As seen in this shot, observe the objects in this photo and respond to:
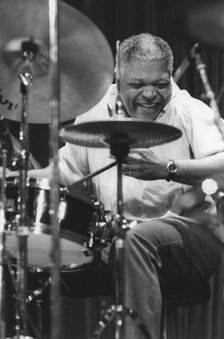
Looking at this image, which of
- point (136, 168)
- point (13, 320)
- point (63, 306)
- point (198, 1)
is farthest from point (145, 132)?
point (63, 306)

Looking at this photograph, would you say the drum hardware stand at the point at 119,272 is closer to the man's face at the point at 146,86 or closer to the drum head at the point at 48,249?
the drum head at the point at 48,249

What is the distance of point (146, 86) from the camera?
239 centimetres

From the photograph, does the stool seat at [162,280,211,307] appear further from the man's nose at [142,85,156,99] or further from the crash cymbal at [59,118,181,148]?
the man's nose at [142,85,156,99]

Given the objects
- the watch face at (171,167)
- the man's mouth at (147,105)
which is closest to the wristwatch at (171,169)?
the watch face at (171,167)

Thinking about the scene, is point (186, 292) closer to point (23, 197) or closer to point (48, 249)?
point (48, 249)

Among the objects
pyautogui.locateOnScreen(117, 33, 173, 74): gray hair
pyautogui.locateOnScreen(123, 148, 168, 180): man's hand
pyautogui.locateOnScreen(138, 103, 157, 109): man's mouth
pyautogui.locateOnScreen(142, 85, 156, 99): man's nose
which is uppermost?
pyautogui.locateOnScreen(117, 33, 173, 74): gray hair

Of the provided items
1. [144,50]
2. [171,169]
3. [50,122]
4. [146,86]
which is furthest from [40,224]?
[144,50]

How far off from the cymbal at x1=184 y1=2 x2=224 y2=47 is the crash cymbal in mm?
251

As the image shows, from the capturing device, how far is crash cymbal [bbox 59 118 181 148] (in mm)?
1763

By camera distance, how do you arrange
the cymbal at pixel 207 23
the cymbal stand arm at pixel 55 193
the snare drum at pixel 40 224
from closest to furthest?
the cymbal stand arm at pixel 55 193 → the cymbal at pixel 207 23 → the snare drum at pixel 40 224

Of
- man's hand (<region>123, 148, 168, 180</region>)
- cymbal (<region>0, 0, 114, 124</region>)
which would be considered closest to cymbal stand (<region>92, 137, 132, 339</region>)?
man's hand (<region>123, 148, 168, 180</region>)

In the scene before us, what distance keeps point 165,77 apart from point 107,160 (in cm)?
39

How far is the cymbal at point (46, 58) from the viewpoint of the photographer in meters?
1.90

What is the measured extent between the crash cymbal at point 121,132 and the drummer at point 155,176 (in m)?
0.13
